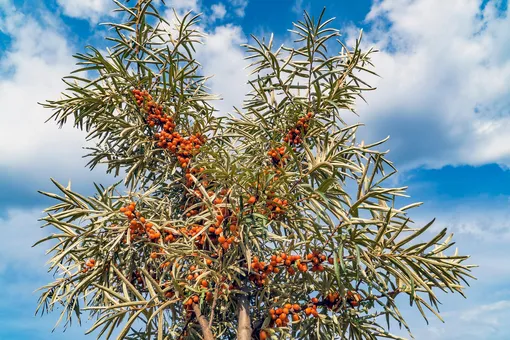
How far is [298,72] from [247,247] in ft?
5.17

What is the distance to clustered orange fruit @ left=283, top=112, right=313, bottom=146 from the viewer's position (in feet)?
10.7

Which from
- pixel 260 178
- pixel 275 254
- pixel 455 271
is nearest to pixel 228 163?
pixel 260 178

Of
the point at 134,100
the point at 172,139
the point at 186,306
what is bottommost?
the point at 186,306

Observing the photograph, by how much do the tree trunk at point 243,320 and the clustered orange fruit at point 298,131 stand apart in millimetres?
1132

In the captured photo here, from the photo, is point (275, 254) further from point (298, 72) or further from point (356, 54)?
point (356, 54)

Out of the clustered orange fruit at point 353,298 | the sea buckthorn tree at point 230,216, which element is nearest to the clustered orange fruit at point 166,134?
the sea buckthorn tree at point 230,216

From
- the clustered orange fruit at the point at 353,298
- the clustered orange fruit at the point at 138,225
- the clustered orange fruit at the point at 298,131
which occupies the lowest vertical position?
the clustered orange fruit at the point at 353,298

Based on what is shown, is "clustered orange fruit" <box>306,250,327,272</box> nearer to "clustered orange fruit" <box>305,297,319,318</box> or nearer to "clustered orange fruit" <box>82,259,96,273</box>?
"clustered orange fruit" <box>305,297,319,318</box>

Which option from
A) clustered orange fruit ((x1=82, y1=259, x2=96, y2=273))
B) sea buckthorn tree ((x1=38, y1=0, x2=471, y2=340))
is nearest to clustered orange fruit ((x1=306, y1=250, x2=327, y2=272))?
sea buckthorn tree ((x1=38, y1=0, x2=471, y2=340))

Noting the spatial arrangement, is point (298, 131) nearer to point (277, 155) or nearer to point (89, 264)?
point (277, 155)

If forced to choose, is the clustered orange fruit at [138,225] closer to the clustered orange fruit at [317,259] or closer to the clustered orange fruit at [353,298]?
the clustered orange fruit at [317,259]

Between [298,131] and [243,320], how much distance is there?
1327 mm

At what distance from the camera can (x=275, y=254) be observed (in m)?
2.84

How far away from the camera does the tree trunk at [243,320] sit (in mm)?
2754
